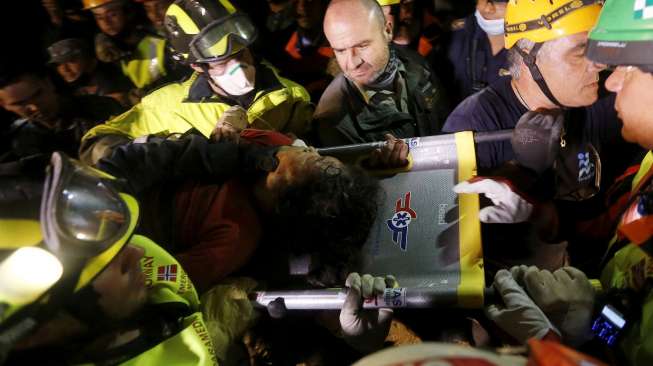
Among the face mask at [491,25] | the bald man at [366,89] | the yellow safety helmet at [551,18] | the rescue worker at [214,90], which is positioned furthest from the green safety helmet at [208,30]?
the yellow safety helmet at [551,18]

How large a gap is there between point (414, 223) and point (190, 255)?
3.15 feet

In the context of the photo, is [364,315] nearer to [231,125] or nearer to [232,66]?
[231,125]

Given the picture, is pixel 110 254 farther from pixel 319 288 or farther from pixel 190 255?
pixel 319 288

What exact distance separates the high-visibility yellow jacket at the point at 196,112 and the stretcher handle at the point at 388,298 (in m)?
1.51

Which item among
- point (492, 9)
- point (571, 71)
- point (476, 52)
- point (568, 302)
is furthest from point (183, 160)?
point (492, 9)

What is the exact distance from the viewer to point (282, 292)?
1847 millimetres

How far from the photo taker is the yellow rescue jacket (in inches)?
57.9

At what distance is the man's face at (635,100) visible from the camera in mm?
1654

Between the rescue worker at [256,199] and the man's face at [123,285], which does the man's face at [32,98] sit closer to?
the rescue worker at [256,199]

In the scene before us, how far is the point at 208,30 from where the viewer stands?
3.03 metres

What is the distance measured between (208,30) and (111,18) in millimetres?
1587

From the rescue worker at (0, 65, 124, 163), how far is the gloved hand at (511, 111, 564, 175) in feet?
9.85

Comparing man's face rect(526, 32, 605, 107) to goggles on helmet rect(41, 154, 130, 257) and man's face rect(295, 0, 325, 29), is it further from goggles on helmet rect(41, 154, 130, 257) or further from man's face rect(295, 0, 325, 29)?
man's face rect(295, 0, 325, 29)

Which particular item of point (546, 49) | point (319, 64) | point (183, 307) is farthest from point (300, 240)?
point (319, 64)
